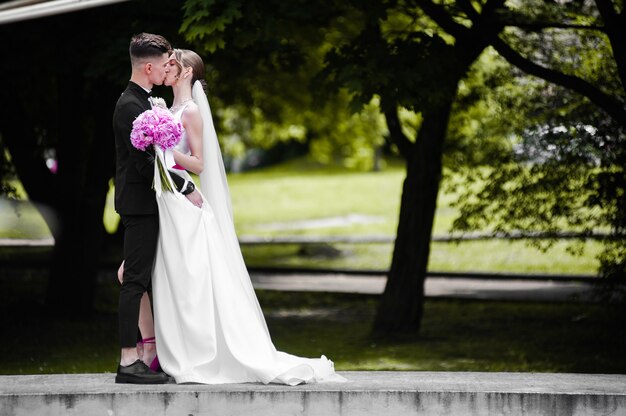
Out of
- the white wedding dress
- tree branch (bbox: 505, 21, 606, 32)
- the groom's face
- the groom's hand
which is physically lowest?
the white wedding dress

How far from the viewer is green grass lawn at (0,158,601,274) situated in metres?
22.8

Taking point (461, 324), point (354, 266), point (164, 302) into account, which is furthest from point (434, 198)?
point (354, 266)

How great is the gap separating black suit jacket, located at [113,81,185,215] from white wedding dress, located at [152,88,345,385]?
0.10 m

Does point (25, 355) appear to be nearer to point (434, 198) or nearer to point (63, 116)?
point (63, 116)

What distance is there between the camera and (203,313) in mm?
6301

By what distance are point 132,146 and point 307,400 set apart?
1.77 m

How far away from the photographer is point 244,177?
187 ft

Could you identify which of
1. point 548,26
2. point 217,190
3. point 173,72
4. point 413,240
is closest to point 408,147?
point 413,240

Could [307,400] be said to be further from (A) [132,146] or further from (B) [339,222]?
(B) [339,222]

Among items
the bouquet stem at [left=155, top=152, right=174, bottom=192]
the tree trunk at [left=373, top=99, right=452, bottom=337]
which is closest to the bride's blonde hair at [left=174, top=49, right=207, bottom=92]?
the bouquet stem at [left=155, top=152, right=174, bottom=192]

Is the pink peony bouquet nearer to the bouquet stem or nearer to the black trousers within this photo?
the bouquet stem

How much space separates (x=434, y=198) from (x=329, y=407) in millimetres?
7832

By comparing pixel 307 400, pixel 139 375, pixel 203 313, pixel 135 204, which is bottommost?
pixel 307 400

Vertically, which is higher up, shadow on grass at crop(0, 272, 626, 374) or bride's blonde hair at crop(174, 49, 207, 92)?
bride's blonde hair at crop(174, 49, 207, 92)
